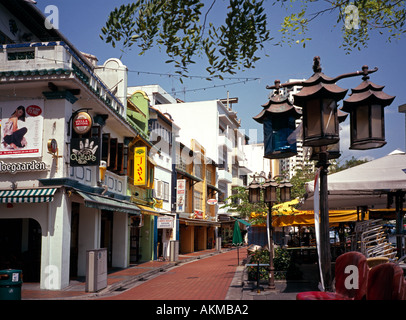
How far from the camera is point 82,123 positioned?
15.7 metres

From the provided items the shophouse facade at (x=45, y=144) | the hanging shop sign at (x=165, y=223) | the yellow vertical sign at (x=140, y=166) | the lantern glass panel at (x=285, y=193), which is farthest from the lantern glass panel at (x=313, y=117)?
the hanging shop sign at (x=165, y=223)

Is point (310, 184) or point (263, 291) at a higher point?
point (310, 184)

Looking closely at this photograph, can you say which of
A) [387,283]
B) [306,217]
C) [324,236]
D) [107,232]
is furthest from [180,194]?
[387,283]

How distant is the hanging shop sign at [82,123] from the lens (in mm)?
15680

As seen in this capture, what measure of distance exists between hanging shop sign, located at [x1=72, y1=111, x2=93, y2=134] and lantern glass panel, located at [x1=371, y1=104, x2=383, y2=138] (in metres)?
11.4

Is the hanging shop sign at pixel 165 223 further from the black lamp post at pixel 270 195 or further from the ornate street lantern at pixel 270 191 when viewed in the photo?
the ornate street lantern at pixel 270 191

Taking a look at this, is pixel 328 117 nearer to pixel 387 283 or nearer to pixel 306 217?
pixel 387 283

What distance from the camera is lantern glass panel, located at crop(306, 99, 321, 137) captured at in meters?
5.68

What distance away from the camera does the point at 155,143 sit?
29188mm

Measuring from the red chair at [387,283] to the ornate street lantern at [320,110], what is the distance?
6.27 feet

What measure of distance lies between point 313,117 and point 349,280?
207 cm

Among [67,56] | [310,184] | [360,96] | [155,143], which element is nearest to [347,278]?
[360,96]
